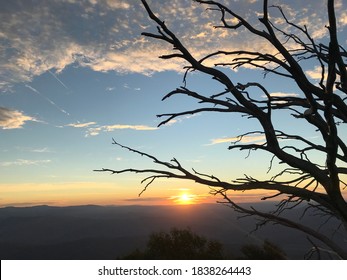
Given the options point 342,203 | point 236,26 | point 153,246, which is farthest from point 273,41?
point 153,246

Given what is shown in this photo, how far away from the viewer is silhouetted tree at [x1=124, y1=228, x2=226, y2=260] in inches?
1821

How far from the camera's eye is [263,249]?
165 feet

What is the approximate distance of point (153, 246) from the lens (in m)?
47.3

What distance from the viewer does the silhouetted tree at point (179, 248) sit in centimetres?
4625

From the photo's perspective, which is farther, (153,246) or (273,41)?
(153,246)

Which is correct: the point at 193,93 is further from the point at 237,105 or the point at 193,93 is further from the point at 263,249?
the point at 263,249

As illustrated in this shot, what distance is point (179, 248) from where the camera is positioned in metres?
47.8

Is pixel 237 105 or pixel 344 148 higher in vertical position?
pixel 237 105
